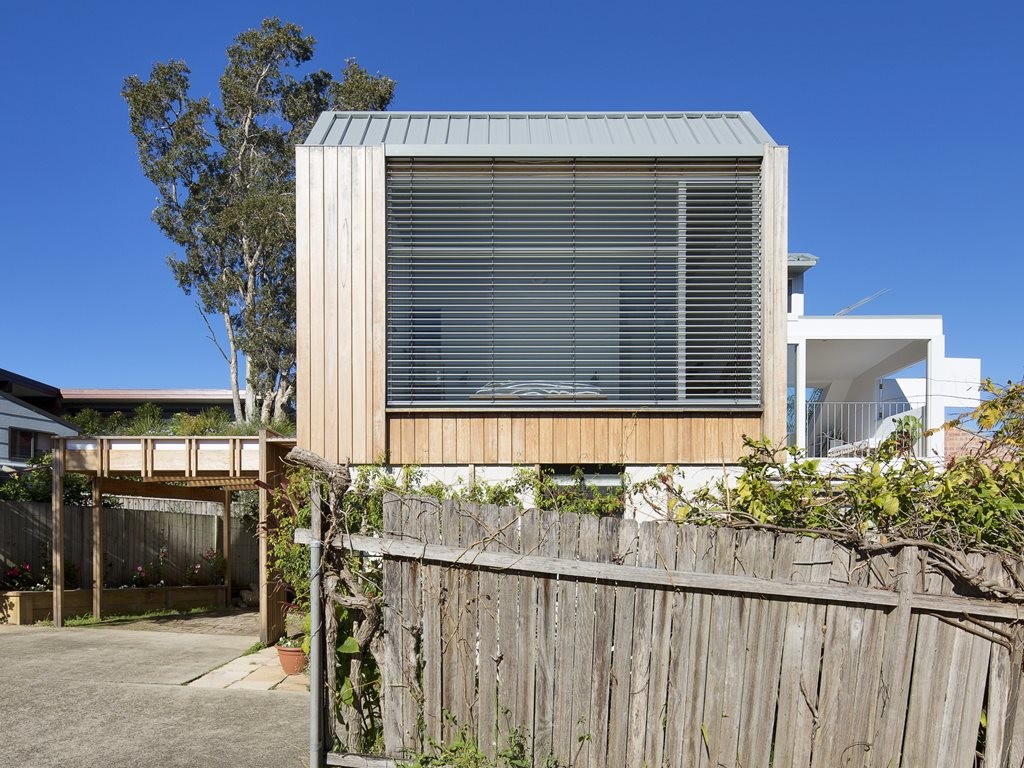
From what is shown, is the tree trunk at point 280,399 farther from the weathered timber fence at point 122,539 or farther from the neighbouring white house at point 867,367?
the neighbouring white house at point 867,367

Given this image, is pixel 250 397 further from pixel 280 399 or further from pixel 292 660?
pixel 292 660

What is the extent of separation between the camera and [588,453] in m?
7.38

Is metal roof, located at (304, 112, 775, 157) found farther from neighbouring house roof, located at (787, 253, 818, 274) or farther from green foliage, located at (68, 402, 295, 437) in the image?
green foliage, located at (68, 402, 295, 437)

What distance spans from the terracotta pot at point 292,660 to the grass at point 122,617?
5.69 metres

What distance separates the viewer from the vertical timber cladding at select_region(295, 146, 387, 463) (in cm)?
734

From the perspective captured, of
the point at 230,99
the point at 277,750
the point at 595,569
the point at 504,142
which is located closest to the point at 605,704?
the point at 595,569

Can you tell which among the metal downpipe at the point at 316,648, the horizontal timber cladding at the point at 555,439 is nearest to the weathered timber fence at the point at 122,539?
the horizontal timber cladding at the point at 555,439

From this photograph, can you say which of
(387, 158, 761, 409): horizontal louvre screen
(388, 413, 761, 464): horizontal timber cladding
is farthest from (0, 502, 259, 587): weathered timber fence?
(387, 158, 761, 409): horizontal louvre screen

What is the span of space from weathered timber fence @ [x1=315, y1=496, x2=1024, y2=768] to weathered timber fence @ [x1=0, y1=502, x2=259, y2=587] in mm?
10971

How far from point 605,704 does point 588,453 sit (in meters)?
4.05

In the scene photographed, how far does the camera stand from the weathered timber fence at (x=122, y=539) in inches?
473

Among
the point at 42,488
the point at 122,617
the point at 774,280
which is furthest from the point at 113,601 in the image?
the point at 774,280

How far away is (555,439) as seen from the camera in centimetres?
739

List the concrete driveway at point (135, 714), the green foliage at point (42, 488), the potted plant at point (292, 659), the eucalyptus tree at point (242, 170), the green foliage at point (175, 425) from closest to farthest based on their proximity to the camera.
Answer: the concrete driveway at point (135, 714)
the potted plant at point (292, 659)
the green foliage at point (42, 488)
the green foliage at point (175, 425)
the eucalyptus tree at point (242, 170)
